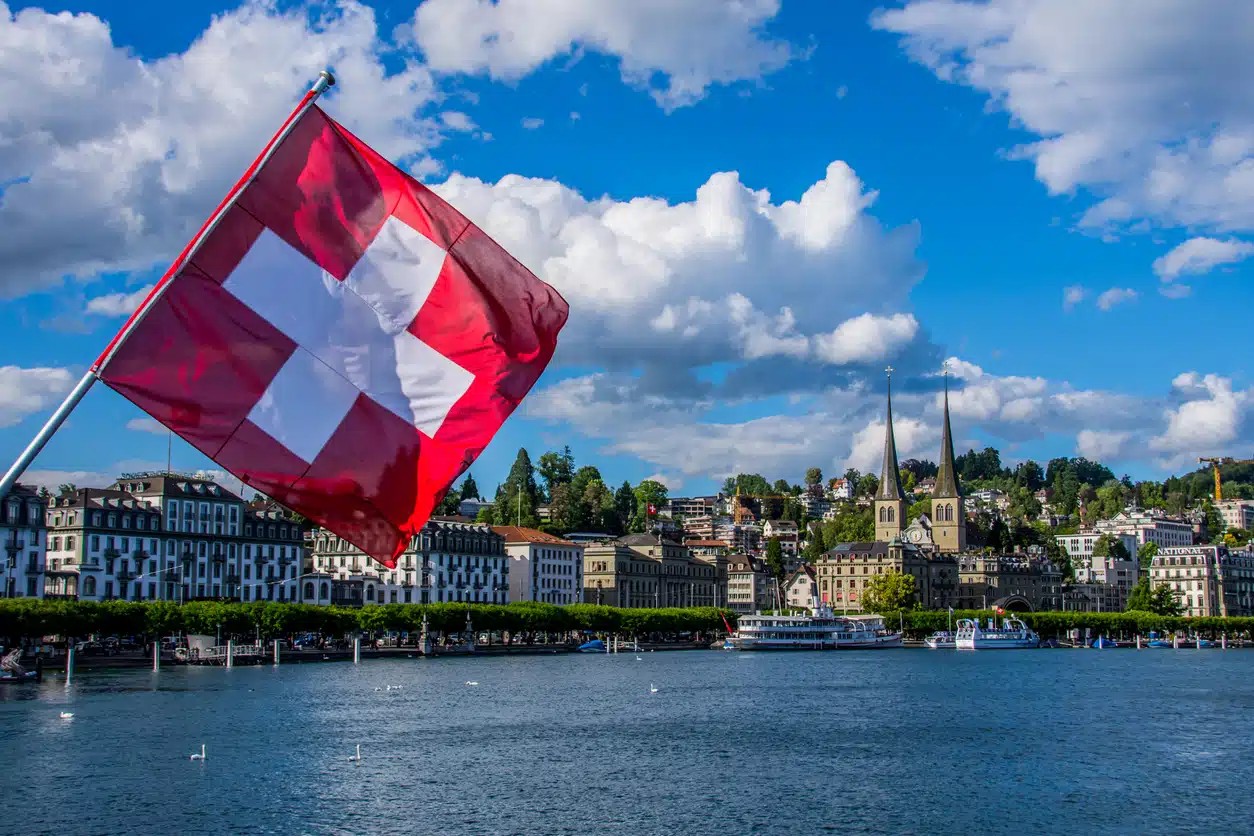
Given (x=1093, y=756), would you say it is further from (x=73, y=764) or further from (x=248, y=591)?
(x=248, y=591)

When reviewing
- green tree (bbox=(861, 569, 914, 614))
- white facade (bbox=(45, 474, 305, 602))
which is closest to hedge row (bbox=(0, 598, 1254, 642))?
green tree (bbox=(861, 569, 914, 614))

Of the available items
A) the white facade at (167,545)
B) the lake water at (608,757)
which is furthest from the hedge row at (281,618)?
the white facade at (167,545)

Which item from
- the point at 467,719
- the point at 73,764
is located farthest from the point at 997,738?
the point at 73,764

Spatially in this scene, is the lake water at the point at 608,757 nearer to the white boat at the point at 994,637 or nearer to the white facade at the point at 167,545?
the white facade at the point at 167,545

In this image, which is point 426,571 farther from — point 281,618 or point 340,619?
point 281,618

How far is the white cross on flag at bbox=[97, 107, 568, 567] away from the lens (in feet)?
37.8

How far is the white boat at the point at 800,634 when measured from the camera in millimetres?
155125

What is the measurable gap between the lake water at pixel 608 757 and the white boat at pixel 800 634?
6607 cm

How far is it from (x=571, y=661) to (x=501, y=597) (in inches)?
1391

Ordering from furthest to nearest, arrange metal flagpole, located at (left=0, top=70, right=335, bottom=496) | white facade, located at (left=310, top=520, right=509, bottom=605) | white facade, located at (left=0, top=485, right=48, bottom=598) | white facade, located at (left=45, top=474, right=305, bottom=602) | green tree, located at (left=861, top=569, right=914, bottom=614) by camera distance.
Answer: green tree, located at (left=861, top=569, right=914, bottom=614)
white facade, located at (left=310, top=520, right=509, bottom=605)
white facade, located at (left=45, top=474, right=305, bottom=602)
white facade, located at (left=0, top=485, right=48, bottom=598)
metal flagpole, located at (left=0, top=70, right=335, bottom=496)

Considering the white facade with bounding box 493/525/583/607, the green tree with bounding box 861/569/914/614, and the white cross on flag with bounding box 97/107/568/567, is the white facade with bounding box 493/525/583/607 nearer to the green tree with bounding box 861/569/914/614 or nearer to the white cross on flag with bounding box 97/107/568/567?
the green tree with bounding box 861/569/914/614

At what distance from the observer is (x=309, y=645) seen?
116438mm

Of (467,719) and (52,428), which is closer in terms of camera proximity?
(52,428)

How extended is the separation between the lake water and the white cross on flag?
78.9ft
